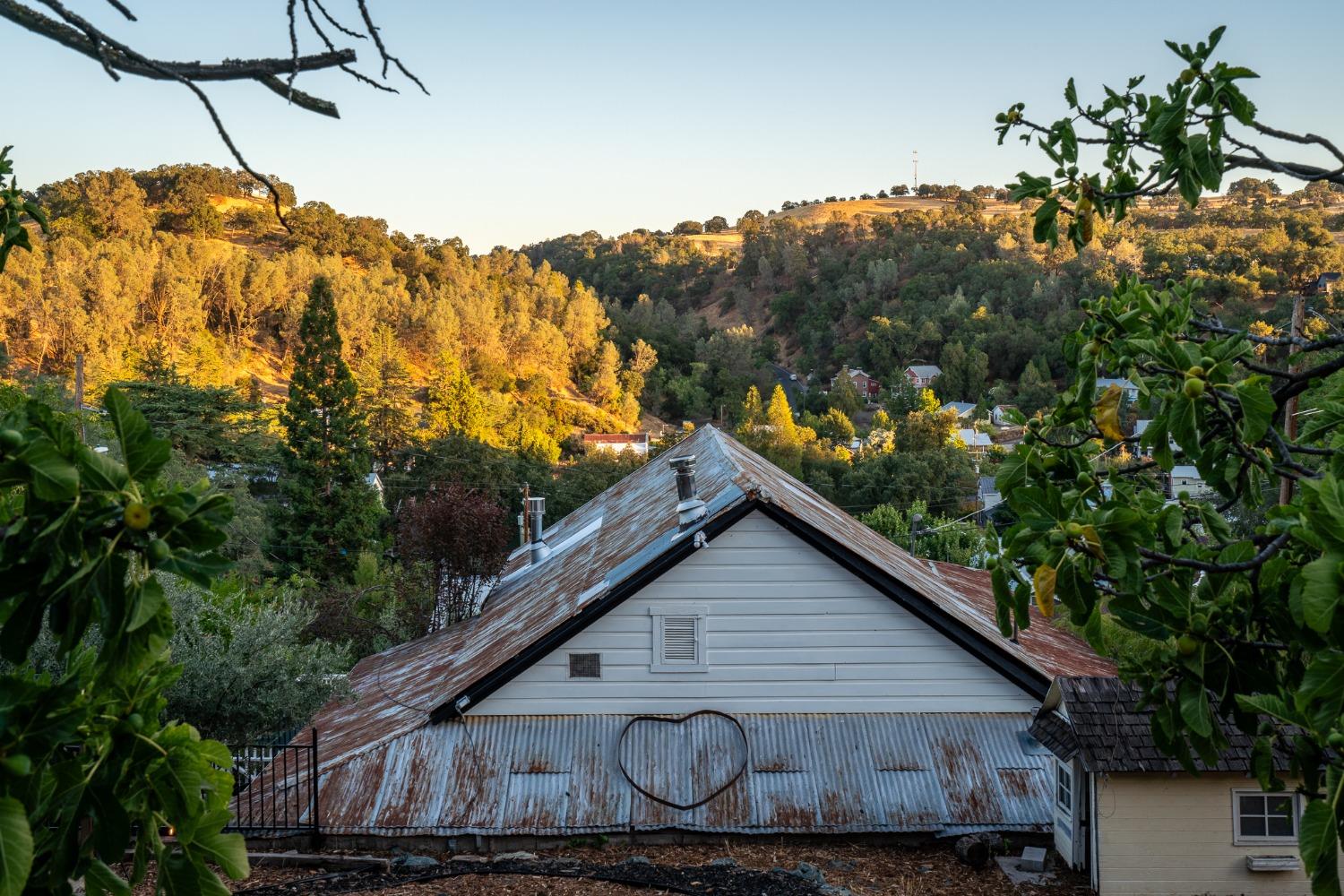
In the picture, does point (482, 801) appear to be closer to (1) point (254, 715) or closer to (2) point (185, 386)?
(1) point (254, 715)

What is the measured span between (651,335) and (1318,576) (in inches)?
3471

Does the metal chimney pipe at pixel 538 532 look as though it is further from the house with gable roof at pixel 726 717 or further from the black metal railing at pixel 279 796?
the black metal railing at pixel 279 796

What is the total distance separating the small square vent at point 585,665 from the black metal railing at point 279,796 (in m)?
2.77

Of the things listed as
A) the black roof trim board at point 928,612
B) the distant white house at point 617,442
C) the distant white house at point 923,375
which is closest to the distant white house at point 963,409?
the distant white house at point 923,375

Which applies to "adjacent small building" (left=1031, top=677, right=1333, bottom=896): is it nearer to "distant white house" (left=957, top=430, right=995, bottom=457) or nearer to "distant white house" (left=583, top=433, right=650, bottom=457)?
"distant white house" (left=583, top=433, right=650, bottom=457)

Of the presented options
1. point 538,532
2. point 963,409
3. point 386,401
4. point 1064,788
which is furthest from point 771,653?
point 963,409

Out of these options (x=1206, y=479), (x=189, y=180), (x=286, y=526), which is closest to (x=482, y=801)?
(x=1206, y=479)

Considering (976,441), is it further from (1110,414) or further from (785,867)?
(1110,414)

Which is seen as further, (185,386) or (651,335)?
(651,335)

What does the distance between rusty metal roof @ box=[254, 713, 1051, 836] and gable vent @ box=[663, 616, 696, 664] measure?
0.70 m

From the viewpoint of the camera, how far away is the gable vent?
11922mm

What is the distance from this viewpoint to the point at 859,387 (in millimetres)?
89688

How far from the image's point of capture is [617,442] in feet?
217

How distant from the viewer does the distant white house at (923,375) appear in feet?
275
